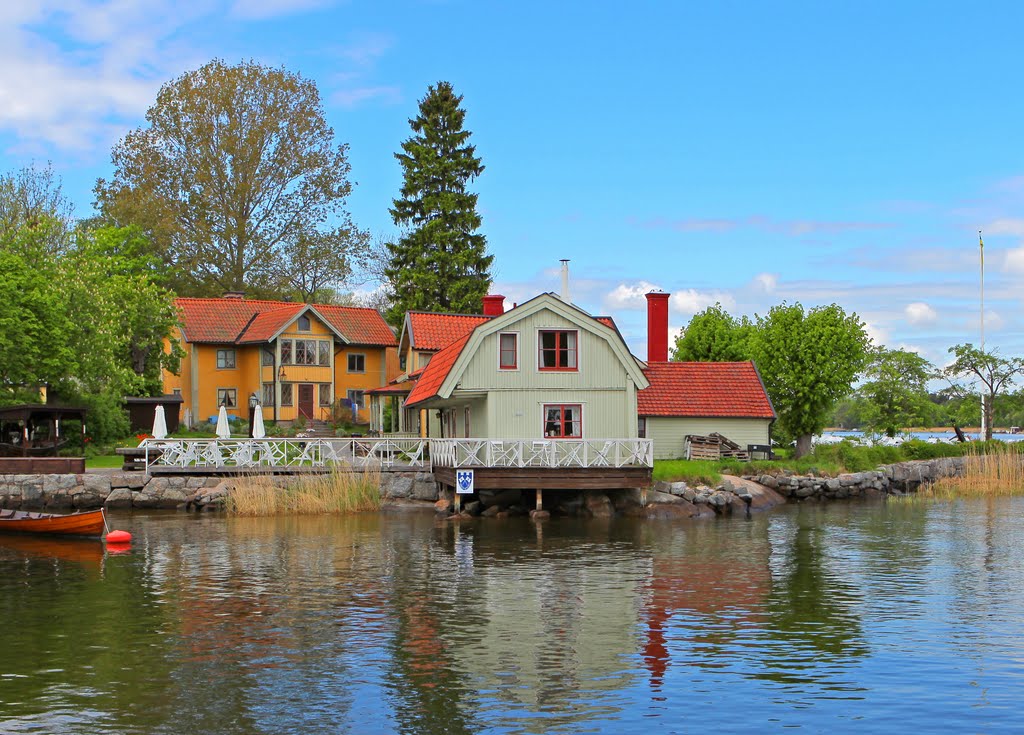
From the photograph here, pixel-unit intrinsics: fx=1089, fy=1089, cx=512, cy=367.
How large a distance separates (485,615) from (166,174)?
55.7m

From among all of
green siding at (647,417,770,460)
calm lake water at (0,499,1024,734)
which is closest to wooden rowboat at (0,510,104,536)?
calm lake water at (0,499,1024,734)

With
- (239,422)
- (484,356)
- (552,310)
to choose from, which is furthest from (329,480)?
(239,422)

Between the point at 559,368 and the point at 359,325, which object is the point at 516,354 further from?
the point at 359,325

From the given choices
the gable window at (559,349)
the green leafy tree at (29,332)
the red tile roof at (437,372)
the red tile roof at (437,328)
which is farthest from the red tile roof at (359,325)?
the gable window at (559,349)

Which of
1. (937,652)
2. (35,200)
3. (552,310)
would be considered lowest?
(937,652)

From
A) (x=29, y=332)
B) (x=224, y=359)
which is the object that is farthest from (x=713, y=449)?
(x=224, y=359)

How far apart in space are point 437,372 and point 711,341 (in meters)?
23.5

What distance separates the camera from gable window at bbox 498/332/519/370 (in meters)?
38.9

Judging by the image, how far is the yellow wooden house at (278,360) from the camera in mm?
63719

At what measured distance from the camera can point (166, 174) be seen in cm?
6919

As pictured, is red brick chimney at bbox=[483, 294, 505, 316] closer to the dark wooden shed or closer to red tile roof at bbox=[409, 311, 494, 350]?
red tile roof at bbox=[409, 311, 494, 350]

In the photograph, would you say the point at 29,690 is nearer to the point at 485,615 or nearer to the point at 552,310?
the point at 485,615

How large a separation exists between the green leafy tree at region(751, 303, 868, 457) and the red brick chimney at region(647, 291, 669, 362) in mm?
6043

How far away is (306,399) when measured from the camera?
64938 millimetres
